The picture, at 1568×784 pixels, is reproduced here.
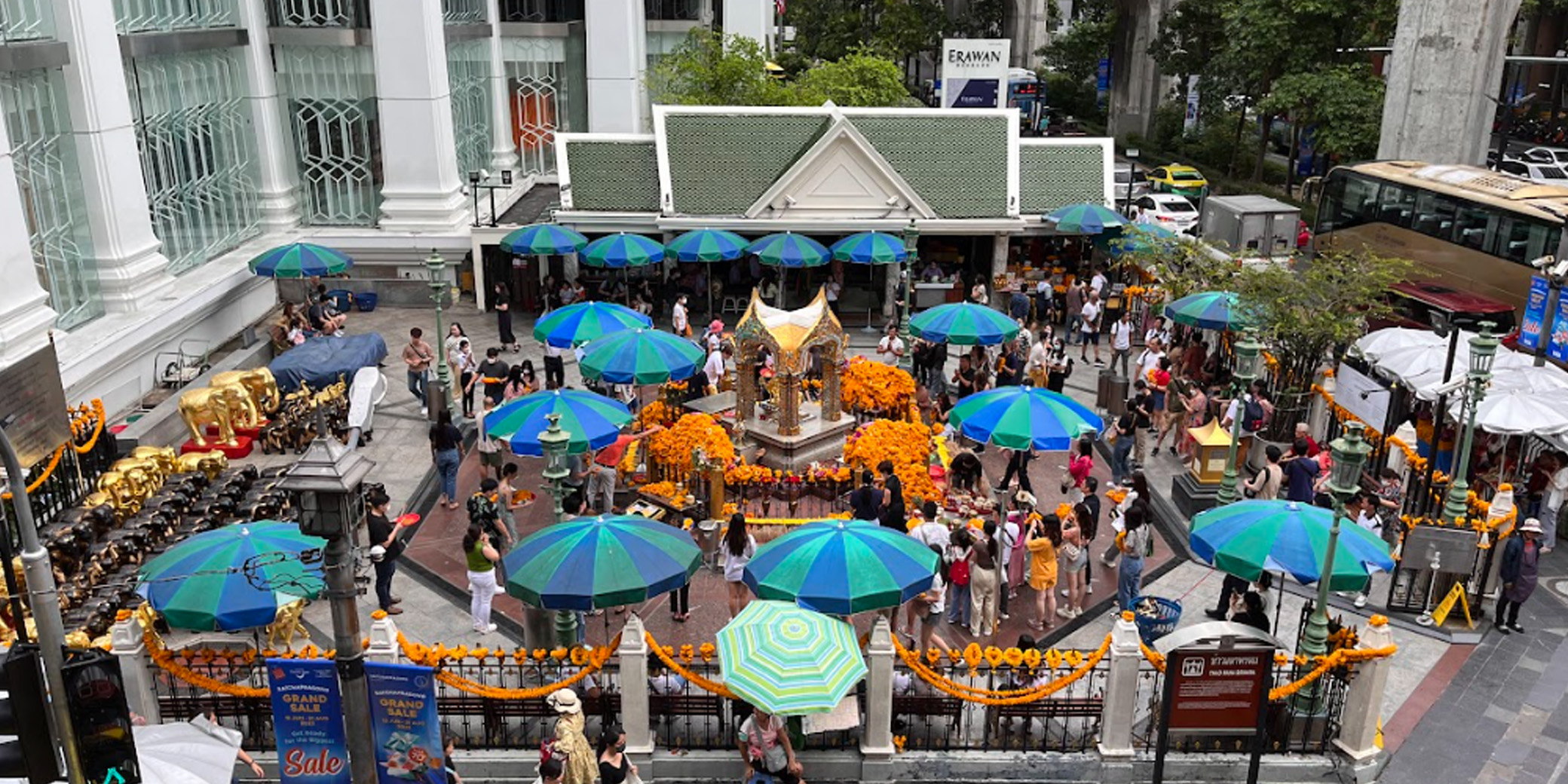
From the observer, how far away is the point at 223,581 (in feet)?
36.1

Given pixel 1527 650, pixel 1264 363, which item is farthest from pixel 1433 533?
pixel 1264 363

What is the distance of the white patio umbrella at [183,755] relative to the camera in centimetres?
910

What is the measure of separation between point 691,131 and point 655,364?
40.3 ft

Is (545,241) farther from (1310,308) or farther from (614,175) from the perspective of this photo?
(1310,308)

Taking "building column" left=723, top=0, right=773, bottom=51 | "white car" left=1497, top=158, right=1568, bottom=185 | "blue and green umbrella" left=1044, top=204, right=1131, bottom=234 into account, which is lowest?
"white car" left=1497, top=158, right=1568, bottom=185

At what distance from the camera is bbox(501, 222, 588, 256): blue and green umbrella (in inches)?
967

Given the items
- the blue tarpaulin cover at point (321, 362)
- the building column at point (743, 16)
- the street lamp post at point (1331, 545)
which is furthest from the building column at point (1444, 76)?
the blue tarpaulin cover at point (321, 362)

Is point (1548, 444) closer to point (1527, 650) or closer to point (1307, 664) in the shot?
point (1527, 650)

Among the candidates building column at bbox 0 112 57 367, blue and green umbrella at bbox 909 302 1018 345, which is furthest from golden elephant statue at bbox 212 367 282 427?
blue and green umbrella at bbox 909 302 1018 345

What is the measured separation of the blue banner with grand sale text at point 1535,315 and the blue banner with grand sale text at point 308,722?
1748cm

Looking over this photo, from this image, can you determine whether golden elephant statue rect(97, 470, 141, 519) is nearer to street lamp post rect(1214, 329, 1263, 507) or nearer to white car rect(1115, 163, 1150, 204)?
street lamp post rect(1214, 329, 1263, 507)

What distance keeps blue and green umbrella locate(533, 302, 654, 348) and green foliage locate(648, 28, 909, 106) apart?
720 inches

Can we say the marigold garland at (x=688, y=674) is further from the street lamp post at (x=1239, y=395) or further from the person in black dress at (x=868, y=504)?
the street lamp post at (x=1239, y=395)

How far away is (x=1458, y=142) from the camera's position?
33.5 metres
